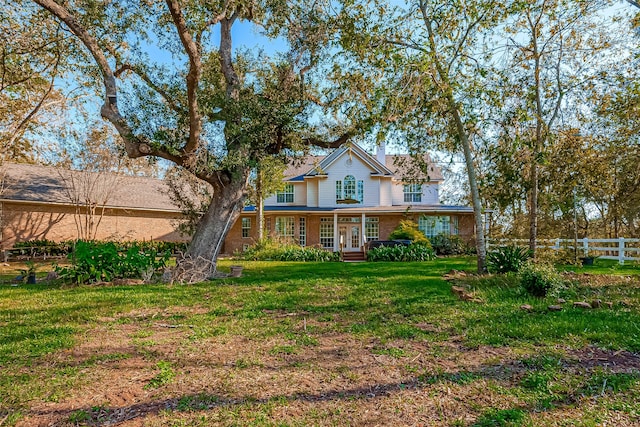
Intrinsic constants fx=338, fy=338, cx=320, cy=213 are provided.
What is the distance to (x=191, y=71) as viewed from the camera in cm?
816

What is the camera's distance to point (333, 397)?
2.95m

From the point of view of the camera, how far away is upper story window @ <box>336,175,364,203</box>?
76.1ft

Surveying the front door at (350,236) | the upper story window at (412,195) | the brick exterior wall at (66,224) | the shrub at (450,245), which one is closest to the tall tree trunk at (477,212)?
the shrub at (450,245)

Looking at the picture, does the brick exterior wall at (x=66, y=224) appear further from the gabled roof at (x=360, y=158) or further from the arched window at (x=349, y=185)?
the arched window at (x=349, y=185)

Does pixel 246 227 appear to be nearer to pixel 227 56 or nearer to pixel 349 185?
pixel 349 185

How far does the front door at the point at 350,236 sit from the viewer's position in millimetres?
23516

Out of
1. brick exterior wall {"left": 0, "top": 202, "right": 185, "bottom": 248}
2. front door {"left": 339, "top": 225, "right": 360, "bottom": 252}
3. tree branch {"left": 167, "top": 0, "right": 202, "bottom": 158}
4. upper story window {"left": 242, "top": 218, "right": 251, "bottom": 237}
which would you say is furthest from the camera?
upper story window {"left": 242, "top": 218, "right": 251, "bottom": 237}

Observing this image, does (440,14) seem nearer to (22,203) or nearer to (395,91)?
(395,91)

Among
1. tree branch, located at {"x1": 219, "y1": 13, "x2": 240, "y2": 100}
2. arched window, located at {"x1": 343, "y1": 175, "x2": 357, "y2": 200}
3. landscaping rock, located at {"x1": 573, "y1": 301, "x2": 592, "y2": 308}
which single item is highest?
tree branch, located at {"x1": 219, "y1": 13, "x2": 240, "y2": 100}

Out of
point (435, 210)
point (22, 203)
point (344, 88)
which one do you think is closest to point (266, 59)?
point (344, 88)

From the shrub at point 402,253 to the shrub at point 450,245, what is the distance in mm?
3058

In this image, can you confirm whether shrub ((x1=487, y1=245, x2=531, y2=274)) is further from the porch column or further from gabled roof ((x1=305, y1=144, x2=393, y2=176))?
gabled roof ((x1=305, y1=144, x2=393, y2=176))

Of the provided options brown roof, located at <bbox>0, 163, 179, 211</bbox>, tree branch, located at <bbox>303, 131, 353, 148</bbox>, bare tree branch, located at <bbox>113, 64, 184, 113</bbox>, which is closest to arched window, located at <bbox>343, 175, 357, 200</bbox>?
brown roof, located at <bbox>0, 163, 179, 211</bbox>

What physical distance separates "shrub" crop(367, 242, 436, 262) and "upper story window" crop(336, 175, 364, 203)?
592cm
